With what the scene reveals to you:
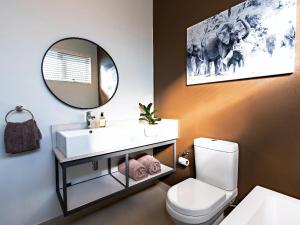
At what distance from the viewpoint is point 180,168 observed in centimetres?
201

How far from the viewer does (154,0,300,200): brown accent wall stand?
1228 millimetres


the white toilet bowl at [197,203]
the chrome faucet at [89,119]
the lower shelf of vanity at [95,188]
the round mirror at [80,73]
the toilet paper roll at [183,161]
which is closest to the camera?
the white toilet bowl at [197,203]

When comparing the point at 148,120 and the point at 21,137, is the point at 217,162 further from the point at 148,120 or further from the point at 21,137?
the point at 21,137

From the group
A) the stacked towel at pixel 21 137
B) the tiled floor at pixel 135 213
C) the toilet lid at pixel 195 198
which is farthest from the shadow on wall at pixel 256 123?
the stacked towel at pixel 21 137

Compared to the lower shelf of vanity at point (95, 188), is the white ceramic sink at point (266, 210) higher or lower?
higher

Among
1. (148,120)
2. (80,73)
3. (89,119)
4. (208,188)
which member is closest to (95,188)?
(89,119)

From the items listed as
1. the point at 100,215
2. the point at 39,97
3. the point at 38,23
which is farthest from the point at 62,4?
the point at 100,215

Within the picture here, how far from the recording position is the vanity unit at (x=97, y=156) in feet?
4.47

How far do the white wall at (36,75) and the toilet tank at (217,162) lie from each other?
3.47 ft

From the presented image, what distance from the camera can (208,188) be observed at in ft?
4.65

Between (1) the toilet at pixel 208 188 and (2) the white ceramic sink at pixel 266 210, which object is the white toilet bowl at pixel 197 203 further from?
(2) the white ceramic sink at pixel 266 210

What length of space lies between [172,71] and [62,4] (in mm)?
1292

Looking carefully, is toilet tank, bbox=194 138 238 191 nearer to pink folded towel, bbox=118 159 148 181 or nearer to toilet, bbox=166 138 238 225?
toilet, bbox=166 138 238 225

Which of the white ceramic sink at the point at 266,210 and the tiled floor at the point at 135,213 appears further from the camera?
the tiled floor at the point at 135,213
